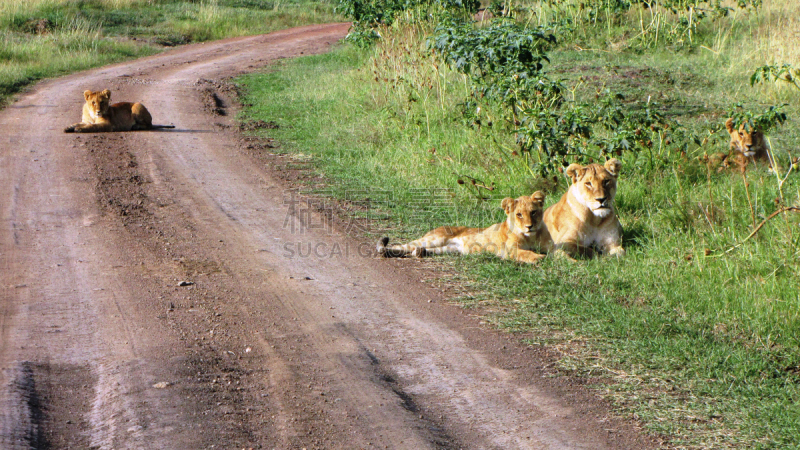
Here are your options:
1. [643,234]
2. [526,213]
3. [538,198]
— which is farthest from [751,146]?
[526,213]

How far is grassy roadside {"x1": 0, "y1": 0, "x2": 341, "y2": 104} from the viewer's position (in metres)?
17.4

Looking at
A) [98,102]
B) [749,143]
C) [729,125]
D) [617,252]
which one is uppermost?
[98,102]

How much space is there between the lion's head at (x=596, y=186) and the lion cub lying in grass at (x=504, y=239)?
0.35 m

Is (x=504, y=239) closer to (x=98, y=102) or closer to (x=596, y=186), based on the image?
(x=596, y=186)

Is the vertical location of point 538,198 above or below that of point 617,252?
above

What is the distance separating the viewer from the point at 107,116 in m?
11.5

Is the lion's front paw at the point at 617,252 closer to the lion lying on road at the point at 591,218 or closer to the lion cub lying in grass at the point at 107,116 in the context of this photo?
the lion lying on road at the point at 591,218

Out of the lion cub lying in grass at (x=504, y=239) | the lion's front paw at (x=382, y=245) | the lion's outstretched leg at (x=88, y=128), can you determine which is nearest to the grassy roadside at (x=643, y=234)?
the lion cub lying in grass at (x=504, y=239)

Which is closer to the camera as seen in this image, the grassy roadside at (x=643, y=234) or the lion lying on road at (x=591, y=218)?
the grassy roadside at (x=643, y=234)

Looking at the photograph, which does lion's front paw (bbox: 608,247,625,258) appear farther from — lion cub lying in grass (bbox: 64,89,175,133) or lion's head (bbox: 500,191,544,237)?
lion cub lying in grass (bbox: 64,89,175,133)

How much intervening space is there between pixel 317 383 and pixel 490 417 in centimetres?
95

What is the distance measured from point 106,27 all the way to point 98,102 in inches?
493

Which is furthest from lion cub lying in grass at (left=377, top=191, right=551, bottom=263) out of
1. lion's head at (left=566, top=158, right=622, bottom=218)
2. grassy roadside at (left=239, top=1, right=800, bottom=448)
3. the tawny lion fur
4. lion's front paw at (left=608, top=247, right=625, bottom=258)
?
the tawny lion fur

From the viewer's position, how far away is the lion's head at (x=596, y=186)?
6246 millimetres
